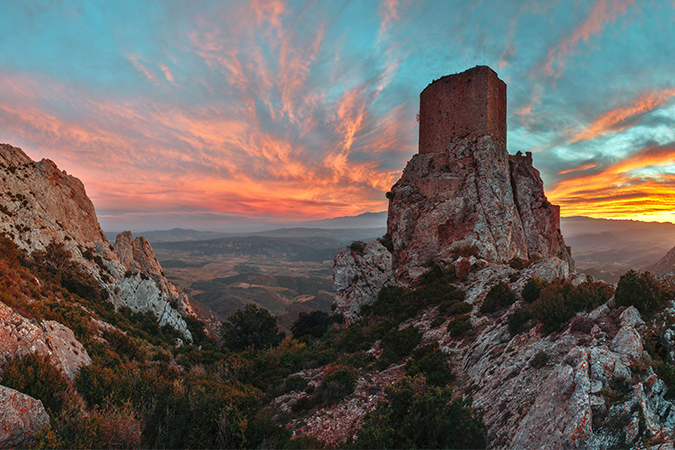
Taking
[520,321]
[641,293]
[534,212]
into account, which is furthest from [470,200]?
[641,293]

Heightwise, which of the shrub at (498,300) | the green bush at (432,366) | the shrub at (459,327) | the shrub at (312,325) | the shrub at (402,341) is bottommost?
the shrub at (312,325)

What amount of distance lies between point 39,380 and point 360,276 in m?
24.7

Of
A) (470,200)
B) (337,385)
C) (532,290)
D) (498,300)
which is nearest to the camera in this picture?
(337,385)

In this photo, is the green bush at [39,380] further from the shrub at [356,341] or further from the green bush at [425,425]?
the shrub at [356,341]

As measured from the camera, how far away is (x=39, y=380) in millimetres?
6773

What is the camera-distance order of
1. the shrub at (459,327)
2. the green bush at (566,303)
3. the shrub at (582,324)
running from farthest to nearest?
the shrub at (459,327), the green bush at (566,303), the shrub at (582,324)

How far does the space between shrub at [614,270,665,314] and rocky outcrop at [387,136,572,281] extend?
58.0ft

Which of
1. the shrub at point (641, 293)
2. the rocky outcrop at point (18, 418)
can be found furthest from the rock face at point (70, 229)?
the shrub at point (641, 293)

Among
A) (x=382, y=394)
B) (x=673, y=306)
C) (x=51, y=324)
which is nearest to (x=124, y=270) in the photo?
(x=51, y=324)

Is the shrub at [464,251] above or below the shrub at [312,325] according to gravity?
above

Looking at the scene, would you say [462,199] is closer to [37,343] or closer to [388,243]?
[388,243]

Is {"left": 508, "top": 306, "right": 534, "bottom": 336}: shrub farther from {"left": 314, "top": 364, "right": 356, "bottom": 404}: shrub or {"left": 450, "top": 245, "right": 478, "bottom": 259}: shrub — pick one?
{"left": 450, "top": 245, "right": 478, "bottom": 259}: shrub

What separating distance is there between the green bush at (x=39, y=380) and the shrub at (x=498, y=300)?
56.2 feet

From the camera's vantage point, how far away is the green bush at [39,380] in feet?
20.9
